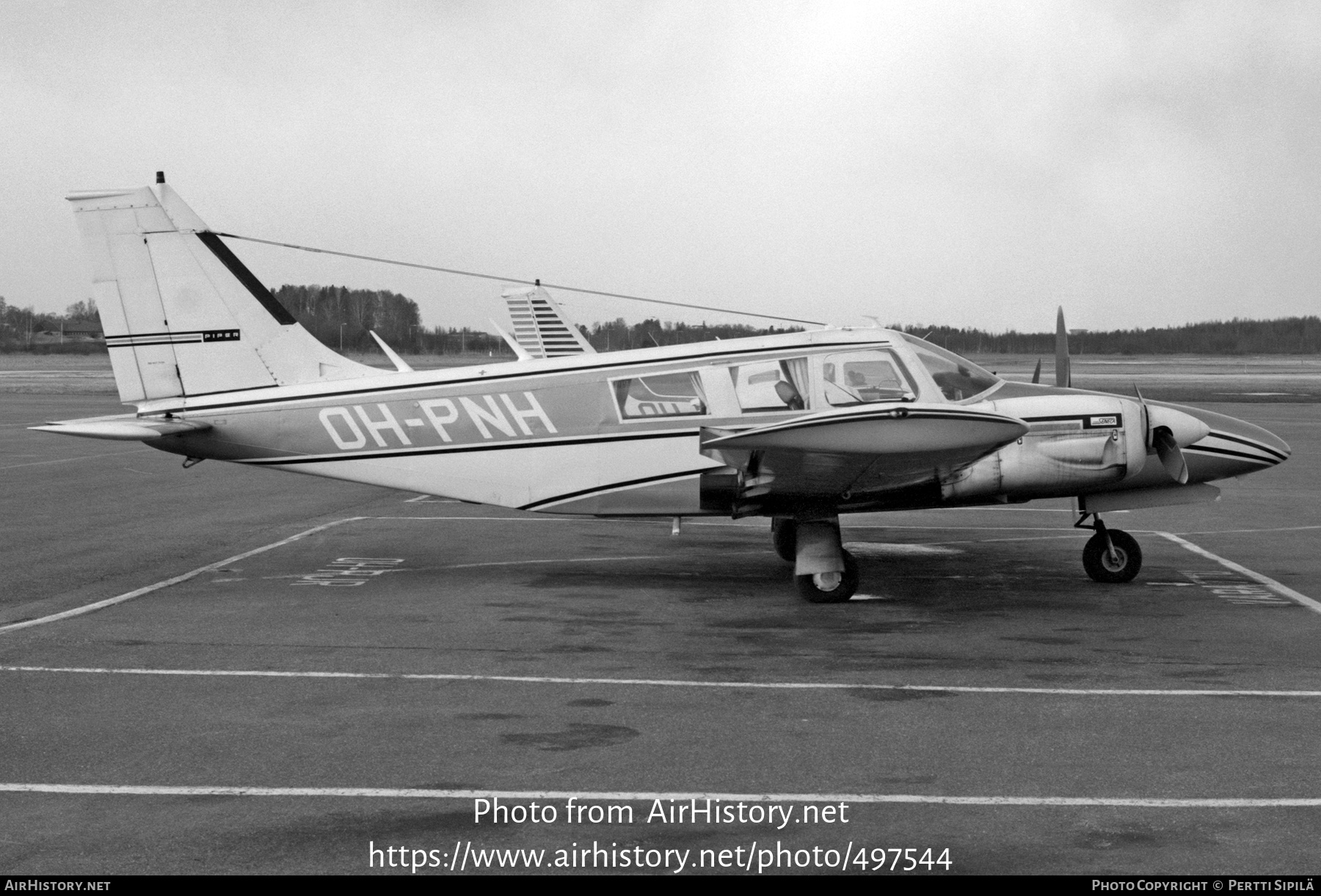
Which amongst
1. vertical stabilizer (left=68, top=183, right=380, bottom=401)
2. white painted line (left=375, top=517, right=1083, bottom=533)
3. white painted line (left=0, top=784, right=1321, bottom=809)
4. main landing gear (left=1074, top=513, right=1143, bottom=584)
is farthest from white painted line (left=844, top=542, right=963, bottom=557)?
white painted line (left=0, top=784, right=1321, bottom=809)

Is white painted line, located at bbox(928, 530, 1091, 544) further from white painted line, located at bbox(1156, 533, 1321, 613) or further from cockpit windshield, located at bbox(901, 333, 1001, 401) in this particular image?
cockpit windshield, located at bbox(901, 333, 1001, 401)

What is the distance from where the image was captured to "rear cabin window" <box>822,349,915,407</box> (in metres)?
12.1

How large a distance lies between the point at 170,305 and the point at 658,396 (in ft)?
16.4

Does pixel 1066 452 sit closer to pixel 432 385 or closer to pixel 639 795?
pixel 432 385

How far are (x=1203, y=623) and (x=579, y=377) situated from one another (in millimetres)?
6067

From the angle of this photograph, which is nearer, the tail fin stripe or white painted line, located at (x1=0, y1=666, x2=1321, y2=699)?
white painted line, located at (x1=0, y1=666, x2=1321, y2=699)

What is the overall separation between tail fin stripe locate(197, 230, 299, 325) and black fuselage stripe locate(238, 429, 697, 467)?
57.9 inches

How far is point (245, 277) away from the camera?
12992 mm

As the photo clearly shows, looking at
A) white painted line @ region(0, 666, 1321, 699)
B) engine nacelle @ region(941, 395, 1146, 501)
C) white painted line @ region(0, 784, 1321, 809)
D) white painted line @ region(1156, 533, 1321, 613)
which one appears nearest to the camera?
white painted line @ region(0, 784, 1321, 809)

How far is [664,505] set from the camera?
1244 cm

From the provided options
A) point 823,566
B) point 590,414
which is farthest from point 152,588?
point 823,566

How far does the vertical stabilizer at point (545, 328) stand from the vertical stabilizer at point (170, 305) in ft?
60.4
